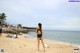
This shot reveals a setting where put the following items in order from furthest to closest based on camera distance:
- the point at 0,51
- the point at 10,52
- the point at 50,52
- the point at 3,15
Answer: the point at 3,15 → the point at 50,52 → the point at 10,52 → the point at 0,51

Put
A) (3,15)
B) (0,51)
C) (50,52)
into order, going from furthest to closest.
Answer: (3,15) → (50,52) → (0,51)

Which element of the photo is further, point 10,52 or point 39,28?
point 39,28

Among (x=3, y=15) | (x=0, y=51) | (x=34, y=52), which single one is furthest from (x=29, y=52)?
(x=3, y=15)

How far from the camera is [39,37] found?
12.0 m

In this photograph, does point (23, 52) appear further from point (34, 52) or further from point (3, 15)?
point (3, 15)

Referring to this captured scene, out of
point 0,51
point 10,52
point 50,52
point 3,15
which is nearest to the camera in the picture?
point 0,51

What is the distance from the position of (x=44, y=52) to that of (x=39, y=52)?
27 cm

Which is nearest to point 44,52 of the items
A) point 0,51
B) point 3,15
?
point 0,51

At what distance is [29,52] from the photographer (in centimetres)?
Result: 1148

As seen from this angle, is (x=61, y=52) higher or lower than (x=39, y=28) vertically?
lower

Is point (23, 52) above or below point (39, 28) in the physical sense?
below

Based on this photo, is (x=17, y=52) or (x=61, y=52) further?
(x=61, y=52)

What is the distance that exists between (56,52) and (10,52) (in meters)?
2.35

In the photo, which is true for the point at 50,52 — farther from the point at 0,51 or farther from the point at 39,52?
the point at 0,51
